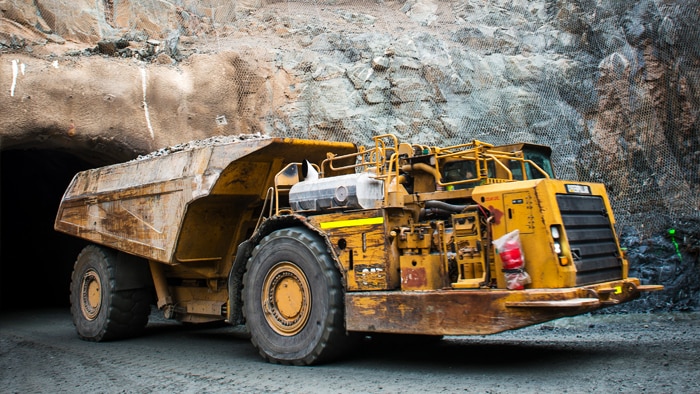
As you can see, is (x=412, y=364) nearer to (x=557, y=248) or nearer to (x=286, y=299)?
(x=286, y=299)

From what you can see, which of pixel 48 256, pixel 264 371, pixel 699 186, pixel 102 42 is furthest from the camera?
pixel 48 256

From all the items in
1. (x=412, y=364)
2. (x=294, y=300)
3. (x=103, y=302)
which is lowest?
(x=412, y=364)

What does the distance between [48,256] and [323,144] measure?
42.9 ft

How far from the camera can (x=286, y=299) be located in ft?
21.1

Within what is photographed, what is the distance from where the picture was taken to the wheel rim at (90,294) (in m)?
9.05

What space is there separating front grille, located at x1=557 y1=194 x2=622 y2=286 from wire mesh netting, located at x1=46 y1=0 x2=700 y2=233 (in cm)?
468

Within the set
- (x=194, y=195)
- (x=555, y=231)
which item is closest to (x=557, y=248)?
(x=555, y=231)

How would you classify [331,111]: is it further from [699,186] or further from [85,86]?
[699,186]

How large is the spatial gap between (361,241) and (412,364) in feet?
4.42

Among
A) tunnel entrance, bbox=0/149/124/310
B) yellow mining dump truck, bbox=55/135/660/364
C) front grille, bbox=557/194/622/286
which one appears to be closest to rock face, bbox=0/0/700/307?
yellow mining dump truck, bbox=55/135/660/364

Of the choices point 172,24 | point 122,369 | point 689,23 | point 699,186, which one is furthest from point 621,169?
point 172,24

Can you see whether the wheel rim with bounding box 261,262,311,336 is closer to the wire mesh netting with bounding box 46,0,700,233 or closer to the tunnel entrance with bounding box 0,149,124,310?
the wire mesh netting with bounding box 46,0,700,233

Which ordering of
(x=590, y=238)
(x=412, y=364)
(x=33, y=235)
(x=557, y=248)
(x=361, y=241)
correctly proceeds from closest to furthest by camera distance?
(x=557, y=248)
(x=590, y=238)
(x=361, y=241)
(x=412, y=364)
(x=33, y=235)

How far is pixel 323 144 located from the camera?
7668 mm
